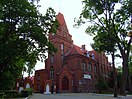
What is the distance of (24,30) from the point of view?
1883cm

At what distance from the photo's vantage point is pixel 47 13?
20.4 meters

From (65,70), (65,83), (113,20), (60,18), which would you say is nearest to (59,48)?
(65,70)

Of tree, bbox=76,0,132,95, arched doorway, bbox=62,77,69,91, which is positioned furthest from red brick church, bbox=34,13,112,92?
tree, bbox=76,0,132,95

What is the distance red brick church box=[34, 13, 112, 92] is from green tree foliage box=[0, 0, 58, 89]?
2512cm

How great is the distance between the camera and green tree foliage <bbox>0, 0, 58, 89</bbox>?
60.3ft

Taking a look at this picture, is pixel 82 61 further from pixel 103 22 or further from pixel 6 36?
pixel 6 36

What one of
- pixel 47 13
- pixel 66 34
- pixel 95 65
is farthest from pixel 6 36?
pixel 95 65

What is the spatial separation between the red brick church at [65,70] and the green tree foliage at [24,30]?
2512 centimetres

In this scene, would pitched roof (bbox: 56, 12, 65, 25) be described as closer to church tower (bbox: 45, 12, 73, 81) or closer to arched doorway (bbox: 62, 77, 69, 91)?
church tower (bbox: 45, 12, 73, 81)

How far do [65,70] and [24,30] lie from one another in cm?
2978

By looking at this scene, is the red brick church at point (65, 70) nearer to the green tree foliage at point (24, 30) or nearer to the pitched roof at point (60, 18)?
the pitched roof at point (60, 18)

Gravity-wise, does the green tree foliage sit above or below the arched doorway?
above

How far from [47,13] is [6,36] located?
4678mm

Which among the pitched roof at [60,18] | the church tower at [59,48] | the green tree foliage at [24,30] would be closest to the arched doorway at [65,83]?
the church tower at [59,48]
